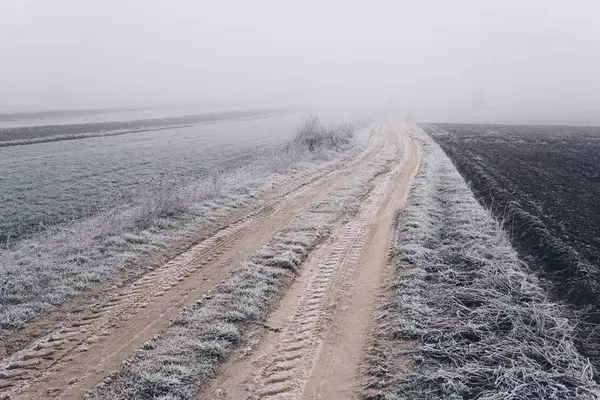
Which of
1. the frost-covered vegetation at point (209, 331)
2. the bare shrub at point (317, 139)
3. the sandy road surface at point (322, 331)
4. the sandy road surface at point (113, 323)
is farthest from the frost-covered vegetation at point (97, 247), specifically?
the bare shrub at point (317, 139)

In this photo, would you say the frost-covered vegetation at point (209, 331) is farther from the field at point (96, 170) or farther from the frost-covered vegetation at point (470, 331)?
the field at point (96, 170)

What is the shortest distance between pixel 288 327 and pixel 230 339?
3.52ft

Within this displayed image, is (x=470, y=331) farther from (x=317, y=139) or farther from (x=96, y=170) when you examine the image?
(x=317, y=139)

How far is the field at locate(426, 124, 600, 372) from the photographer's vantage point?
30.5ft

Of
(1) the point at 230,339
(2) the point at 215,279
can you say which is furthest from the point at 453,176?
(1) the point at 230,339

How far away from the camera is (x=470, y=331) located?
24.7 feet

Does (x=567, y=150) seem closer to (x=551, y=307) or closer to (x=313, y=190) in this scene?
(x=313, y=190)

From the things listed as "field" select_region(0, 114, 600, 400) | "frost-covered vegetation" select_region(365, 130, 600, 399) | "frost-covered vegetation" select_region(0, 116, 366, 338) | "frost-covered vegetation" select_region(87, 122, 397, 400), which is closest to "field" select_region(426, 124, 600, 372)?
Result: "field" select_region(0, 114, 600, 400)

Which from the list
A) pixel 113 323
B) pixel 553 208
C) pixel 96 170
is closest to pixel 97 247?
pixel 113 323

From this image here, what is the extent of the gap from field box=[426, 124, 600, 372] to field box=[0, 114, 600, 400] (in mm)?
123

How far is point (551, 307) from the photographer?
27.9 feet

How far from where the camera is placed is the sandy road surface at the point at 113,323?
6.27 m

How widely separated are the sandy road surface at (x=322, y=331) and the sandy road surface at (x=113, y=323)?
1.75 metres

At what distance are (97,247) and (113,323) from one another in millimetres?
3855
